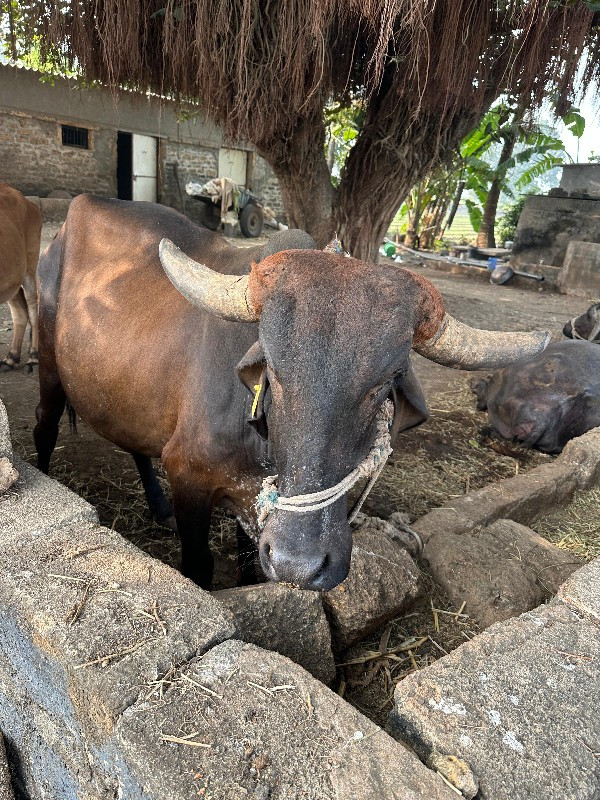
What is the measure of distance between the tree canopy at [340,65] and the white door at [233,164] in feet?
51.2

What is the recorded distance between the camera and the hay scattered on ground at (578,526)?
3680 millimetres

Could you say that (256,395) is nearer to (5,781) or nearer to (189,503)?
(189,503)

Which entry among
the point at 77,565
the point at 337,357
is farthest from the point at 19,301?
the point at 337,357

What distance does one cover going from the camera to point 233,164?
797 inches

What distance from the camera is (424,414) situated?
233 cm

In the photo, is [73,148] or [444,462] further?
[73,148]

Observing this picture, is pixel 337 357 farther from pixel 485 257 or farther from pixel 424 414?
pixel 485 257

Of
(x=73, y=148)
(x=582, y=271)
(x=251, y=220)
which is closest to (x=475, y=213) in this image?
(x=251, y=220)

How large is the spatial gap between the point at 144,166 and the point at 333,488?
1857cm

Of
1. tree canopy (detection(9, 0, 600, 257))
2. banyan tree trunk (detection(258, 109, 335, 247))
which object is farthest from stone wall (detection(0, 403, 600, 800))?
banyan tree trunk (detection(258, 109, 335, 247))

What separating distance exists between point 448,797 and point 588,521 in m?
3.05

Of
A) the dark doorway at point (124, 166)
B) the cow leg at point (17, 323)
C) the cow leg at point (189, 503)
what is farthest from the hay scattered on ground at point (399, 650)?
the dark doorway at point (124, 166)

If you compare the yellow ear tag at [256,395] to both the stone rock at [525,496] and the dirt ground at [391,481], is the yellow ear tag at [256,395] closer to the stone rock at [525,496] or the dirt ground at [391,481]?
the dirt ground at [391,481]

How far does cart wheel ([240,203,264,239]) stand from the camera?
1762cm
